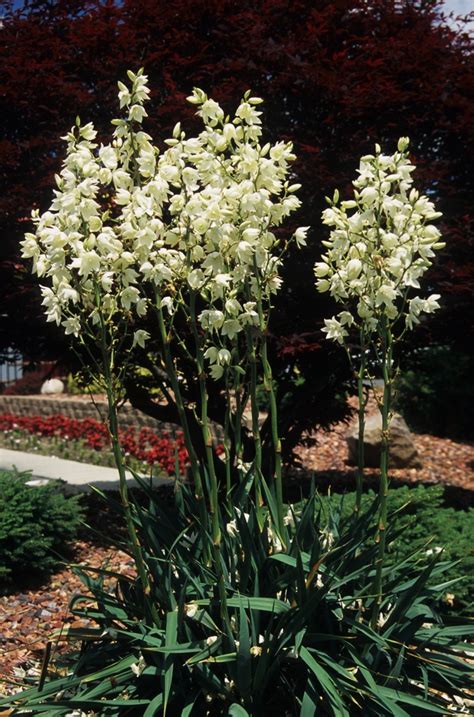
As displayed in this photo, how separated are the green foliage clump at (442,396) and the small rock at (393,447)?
1.50 metres

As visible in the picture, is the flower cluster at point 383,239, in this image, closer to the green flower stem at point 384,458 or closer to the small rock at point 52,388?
the green flower stem at point 384,458

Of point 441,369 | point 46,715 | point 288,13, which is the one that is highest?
point 288,13

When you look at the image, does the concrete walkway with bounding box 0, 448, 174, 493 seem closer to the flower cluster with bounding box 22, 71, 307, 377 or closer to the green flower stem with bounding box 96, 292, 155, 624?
the green flower stem with bounding box 96, 292, 155, 624

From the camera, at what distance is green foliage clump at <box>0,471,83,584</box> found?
195 inches

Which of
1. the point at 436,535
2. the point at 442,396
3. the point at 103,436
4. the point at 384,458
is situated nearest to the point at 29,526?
the point at 436,535

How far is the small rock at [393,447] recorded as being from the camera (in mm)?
9430

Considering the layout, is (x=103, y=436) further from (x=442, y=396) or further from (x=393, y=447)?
(x=442, y=396)

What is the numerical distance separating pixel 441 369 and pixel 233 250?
8997 millimetres

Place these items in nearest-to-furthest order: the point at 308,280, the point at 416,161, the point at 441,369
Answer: the point at 416,161
the point at 308,280
the point at 441,369

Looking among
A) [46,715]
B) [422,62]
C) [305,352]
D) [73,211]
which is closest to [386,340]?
[73,211]

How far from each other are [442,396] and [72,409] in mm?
5394

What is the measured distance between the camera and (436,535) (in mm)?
4516

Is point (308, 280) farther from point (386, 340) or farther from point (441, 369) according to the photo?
point (441, 369)

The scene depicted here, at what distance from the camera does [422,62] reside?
20.2ft
